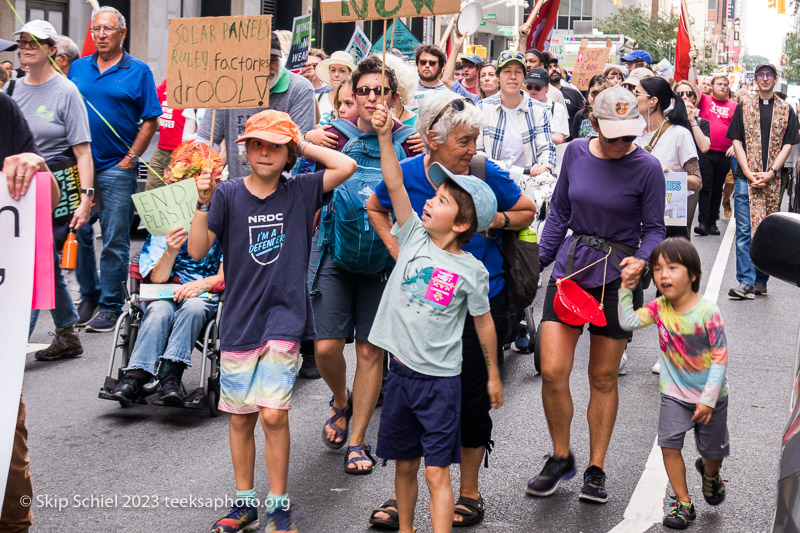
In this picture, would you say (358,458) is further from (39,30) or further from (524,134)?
(39,30)

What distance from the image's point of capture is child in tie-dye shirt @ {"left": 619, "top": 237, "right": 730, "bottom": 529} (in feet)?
15.9

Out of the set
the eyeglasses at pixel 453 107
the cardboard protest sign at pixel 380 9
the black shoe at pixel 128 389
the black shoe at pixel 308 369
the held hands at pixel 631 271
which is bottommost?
the black shoe at pixel 308 369

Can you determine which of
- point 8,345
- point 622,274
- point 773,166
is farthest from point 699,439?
point 773,166

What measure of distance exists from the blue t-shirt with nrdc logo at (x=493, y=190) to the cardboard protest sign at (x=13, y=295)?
1.77 metres

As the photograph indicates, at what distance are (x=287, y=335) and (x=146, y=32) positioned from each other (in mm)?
18567

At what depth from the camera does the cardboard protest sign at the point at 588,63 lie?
18.5 meters

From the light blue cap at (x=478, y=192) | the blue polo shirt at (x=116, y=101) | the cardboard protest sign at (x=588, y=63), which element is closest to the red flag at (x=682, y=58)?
Answer: the cardboard protest sign at (x=588, y=63)

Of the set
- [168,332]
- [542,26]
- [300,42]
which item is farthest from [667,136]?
[542,26]

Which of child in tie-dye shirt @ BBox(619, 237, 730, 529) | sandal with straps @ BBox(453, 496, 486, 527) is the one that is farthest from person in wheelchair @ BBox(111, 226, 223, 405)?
child in tie-dye shirt @ BBox(619, 237, 730, 529)

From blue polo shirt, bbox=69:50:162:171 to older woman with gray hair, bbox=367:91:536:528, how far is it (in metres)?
4.51

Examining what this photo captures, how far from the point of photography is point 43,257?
3.76m

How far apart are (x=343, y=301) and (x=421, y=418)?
1598 millimetres

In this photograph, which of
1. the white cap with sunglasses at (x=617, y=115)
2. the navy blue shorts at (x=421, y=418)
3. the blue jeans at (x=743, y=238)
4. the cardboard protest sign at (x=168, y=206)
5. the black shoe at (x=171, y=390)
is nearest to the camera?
the navy blue shorts at (x=421, y=418)

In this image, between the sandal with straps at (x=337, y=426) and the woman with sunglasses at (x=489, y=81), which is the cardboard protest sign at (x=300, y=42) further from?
the sandal with straps at (x=337, y=426)
